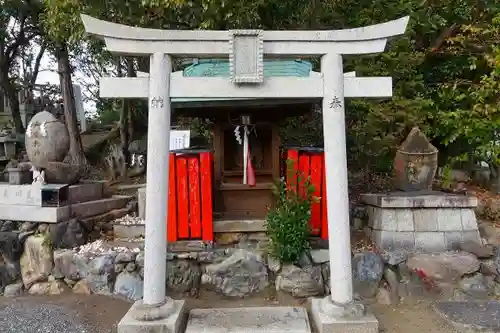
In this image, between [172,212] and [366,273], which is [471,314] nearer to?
[366,273]

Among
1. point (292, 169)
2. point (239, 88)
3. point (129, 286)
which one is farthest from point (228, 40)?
point (129, 286)

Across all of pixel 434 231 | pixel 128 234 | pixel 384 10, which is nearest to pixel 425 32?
pixel 384 10

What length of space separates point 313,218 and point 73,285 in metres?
3.98

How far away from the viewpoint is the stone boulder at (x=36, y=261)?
6172mm

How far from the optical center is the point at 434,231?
6133mm

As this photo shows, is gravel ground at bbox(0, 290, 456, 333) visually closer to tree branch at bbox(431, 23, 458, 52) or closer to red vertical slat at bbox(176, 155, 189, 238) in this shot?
red vertical slat at bbox(176, 155, 189, 238)

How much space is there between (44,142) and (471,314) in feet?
24.5

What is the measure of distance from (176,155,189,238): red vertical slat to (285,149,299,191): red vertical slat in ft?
5.41

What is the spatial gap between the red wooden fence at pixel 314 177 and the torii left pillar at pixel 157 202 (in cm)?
230

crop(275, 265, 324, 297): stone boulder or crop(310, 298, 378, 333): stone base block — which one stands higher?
crop(275, 265, 324, 297): stone boulder

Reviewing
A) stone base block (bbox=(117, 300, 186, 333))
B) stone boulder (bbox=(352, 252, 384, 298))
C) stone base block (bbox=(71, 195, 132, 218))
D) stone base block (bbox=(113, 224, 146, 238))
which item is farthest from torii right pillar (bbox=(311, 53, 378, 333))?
stone base block (bbox=(71, 195, 132, 218))

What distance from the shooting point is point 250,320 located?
15.7 ft

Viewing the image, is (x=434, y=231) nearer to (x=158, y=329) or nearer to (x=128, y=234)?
(x=158, y=329)

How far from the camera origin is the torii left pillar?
177 inches
